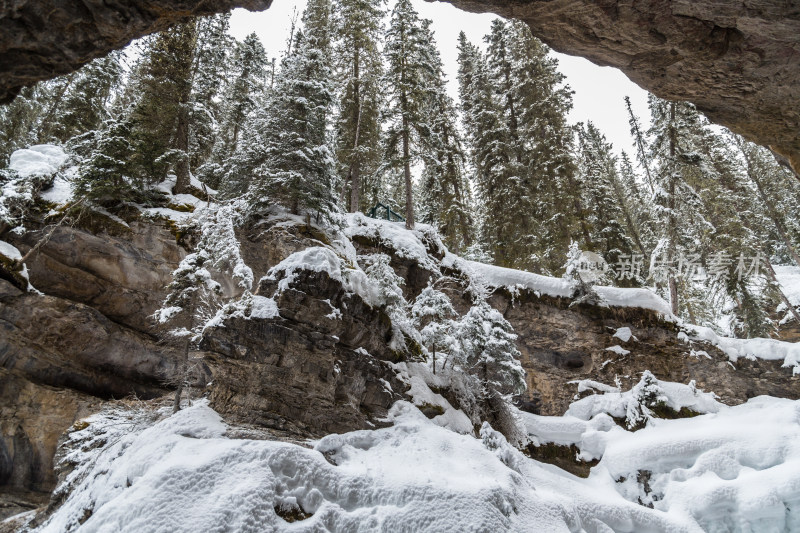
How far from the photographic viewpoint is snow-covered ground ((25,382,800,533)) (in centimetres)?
566

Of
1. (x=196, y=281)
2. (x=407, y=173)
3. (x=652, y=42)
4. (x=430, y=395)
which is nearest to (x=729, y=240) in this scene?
(x=407, y=173)

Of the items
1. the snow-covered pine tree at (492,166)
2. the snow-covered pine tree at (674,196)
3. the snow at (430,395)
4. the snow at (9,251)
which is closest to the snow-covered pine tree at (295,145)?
the snow at (430,395)

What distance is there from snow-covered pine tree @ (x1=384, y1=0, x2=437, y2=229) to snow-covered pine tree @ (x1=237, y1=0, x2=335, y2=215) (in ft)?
13.8

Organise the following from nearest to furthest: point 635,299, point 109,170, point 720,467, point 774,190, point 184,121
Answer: point 720,467
point 109,170
point 635,299
point 184,121
point 774,190

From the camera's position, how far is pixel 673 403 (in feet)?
48.8

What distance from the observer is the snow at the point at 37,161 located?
14281mm

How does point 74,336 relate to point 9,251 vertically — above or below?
below

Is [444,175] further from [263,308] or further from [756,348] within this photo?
[263,308]

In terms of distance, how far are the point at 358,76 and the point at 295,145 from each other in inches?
413

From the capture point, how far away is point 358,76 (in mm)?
24594

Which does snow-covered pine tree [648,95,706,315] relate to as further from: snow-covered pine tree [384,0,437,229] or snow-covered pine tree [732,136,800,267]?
snow-covered pine tree [384,0,437,229]

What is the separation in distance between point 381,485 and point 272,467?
1803 millimetres

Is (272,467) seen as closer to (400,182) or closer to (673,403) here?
(673,403)

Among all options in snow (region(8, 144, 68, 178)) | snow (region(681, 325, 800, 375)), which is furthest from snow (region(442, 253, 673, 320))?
snow (region(8, 144, 68, 178))
